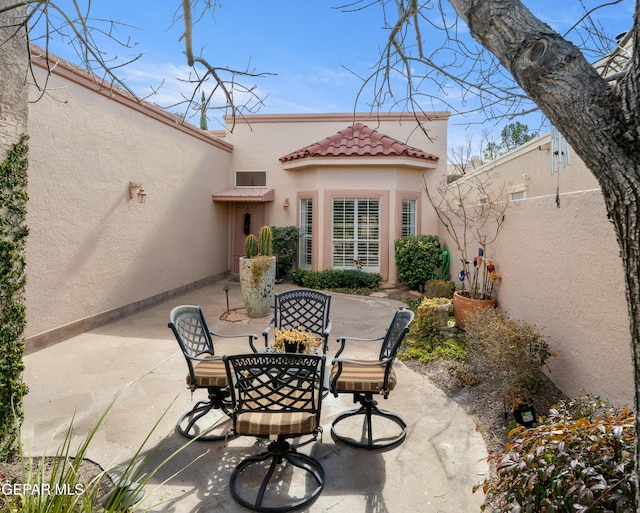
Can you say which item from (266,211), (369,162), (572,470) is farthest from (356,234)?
(572,470)

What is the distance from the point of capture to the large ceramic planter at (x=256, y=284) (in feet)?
27.8

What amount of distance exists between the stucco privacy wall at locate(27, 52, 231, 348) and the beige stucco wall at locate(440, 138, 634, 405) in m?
6.16

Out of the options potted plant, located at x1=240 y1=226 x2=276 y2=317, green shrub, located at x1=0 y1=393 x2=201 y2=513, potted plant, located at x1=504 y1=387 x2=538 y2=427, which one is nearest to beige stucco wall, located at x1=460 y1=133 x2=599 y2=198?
potted plant, located at x1=504 y1=387 x2=538 y2=427

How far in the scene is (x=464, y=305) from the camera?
271 inches

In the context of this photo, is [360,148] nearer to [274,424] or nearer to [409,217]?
[409,217]

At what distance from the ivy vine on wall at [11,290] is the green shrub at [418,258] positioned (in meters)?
9.49

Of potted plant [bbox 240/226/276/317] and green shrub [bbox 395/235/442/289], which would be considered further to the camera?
green shrub [bbox 395/235/442/289]

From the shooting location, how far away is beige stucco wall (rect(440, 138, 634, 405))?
3.46m

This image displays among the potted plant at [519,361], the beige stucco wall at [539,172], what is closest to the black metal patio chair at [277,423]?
the potted plant at [519,361]

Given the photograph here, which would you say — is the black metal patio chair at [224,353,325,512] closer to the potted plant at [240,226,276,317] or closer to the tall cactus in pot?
the potted plant at [240,226,276,317]

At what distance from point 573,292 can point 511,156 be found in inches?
259

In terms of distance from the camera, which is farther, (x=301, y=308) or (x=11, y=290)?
(x=301, y=308)

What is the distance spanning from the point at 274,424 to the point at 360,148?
33.8 ft

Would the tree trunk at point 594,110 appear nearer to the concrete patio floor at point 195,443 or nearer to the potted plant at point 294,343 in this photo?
the concrete patio floor at point 195,443
